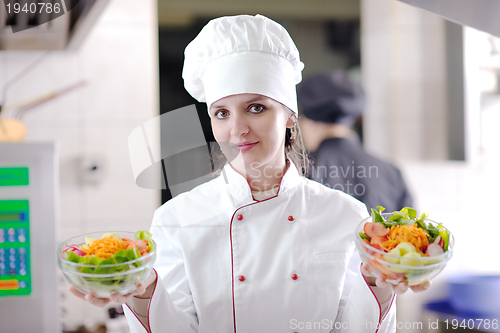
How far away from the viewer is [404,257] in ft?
1.19

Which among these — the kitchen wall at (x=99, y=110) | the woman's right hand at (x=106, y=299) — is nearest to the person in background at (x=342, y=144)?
the kitchen wall at (x=99, y=110)

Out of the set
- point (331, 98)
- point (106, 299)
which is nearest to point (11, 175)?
point (106, 299)

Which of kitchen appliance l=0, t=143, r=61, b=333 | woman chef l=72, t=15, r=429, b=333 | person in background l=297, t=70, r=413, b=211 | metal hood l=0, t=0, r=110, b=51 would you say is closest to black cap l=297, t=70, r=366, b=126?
person in background l=297, t=70, r=413, b=211

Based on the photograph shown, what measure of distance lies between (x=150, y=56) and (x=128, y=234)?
2.58 feet

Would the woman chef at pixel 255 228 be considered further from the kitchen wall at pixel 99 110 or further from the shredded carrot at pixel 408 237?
the kitchen wall at pixel 99 110

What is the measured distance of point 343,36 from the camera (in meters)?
1.06

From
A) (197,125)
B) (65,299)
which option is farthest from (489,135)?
(65,299)

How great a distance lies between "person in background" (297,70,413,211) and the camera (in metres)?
0.95

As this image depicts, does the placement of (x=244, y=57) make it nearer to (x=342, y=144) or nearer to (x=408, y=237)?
(x=408, y=237)

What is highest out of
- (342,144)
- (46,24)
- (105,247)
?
(46,24)

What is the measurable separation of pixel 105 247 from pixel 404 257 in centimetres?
28

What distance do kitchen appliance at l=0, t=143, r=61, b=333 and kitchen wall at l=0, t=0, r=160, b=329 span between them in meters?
0.20

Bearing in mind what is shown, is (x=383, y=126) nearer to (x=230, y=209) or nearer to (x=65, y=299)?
(x=230, y=209)

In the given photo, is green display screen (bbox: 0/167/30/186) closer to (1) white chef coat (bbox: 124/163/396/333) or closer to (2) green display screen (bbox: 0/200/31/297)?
(2) green display screen (bbox: 0/200/31/297)
